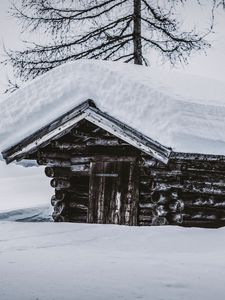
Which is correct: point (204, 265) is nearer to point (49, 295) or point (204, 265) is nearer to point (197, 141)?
point (49, 295)

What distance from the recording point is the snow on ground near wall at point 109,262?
313 cm

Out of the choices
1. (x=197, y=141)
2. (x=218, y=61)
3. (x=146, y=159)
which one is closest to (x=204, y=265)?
(x=197, y=141)

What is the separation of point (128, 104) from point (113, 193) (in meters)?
1.80

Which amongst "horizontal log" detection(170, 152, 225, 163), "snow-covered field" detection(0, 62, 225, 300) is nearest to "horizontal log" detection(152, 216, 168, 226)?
"snow-covered field" detection(0, 62, 225, 300)

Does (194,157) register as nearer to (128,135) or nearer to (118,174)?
(128,135)

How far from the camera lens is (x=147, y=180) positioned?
8.52 metres

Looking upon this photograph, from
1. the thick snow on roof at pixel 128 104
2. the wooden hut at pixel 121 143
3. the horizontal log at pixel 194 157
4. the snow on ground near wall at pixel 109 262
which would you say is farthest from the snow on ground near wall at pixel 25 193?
the horizontal log at pixel 194 157

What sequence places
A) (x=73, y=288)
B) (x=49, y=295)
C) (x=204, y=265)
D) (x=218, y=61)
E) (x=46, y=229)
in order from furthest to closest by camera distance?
(x=218, y=61) → (x=46, y=229) → (x=204, y=265) → (x=73, y=288) → (x=49, y=295)

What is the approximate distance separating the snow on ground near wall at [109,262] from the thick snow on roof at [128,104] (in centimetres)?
163

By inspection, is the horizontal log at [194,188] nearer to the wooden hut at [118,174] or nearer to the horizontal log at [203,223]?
the wooden hut at [118,174]

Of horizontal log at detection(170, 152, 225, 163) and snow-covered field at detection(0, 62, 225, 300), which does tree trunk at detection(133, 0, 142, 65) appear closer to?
snow-covered field at detection(0, 62, 225, 300)

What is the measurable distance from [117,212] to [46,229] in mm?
1760

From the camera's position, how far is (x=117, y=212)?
8.64 m

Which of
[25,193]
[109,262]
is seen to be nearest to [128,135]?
[109,262]
